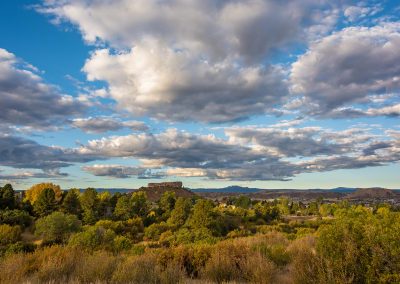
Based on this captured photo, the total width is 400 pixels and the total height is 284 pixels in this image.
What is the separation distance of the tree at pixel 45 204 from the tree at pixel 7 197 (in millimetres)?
3580

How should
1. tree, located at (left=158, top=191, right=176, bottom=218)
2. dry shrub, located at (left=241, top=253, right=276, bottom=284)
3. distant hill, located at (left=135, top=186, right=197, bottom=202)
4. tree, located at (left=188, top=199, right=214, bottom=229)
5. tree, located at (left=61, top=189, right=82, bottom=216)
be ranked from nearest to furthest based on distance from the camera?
dry shrub, located at (left=241, top=253, right=276, bottom=284), tree, located at (left=188, top=199, right=214, bottom=229), tree, located at (left=61, top=189, right=82, bottom=216), tree, located at (left=158, top=191, right=176, bottom=218), distant hill, located at (left=135, top=186, right=197, bottom=202)

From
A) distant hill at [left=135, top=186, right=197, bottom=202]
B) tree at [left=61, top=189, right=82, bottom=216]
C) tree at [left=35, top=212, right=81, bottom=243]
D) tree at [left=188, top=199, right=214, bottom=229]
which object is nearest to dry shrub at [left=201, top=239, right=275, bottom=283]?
tree at [left=35, top=212, right=81, bottom=243]

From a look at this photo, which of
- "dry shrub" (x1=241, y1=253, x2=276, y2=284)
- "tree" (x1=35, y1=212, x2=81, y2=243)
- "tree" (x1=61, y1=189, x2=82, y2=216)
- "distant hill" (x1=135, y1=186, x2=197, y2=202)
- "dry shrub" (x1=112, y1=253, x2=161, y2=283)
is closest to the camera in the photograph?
"dry shrub" (x1=112, y1=253, x2=161, y2=283)

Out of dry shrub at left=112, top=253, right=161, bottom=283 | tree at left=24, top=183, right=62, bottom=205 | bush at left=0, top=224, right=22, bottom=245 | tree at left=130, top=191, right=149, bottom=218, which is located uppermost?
tree at left=24, top=183, right=62, bottom=205

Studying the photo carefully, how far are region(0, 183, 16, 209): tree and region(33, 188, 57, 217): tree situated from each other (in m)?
3.58

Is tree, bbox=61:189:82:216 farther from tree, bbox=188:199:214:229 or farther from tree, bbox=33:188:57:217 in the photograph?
tree, bbox=188:199:214:229

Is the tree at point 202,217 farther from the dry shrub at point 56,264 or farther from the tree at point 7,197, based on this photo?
the dry shrub at point 56,264

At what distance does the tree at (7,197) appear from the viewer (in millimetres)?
52325

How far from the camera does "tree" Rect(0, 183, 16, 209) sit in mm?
52325

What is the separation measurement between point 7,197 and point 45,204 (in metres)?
5.67

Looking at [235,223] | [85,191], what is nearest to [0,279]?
[235,223]

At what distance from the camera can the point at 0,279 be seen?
7.56 metres

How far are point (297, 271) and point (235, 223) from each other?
45.5m

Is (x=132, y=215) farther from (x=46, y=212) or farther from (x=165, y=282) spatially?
(x=165, y=282)
